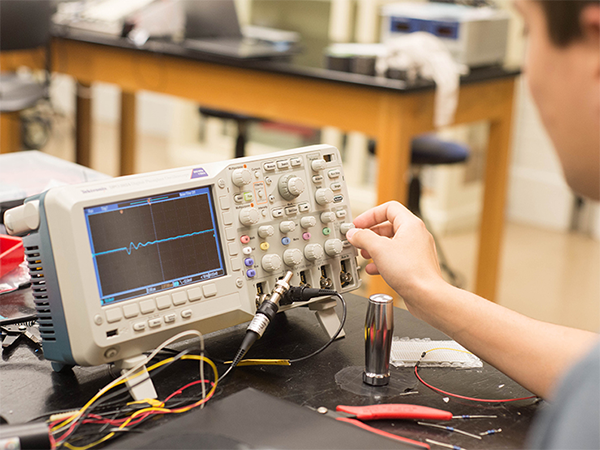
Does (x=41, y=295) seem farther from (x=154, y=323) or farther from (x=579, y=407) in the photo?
(x=579, y=407)

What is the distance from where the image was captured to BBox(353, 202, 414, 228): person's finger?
108 centimetres

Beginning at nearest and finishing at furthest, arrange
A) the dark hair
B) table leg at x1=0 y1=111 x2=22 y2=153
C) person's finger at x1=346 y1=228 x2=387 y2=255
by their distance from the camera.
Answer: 1. the dark hair
2. person's finger at x1=346 y1=228 x2=387 y2=255
3. table leg at x1=0 y1=111 x2=22 y2=153

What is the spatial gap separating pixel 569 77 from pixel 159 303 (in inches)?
23.2

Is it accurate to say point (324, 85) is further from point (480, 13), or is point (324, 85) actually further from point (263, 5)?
point (263, 5)

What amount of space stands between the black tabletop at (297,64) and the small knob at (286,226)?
1.40 m

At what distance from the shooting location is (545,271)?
3521 mm

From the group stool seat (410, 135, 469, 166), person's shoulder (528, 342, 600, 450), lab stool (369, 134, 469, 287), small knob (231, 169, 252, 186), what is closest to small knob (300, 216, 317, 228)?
small knob (231, 169, 252, 186)

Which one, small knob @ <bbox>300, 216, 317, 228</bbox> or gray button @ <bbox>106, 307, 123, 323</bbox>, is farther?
small knob @ <bbox>300, 216, 317, 228</bbox>

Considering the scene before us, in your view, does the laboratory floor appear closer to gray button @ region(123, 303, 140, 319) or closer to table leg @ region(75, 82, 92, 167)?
table leg @ region(75, 82, 92, 167)

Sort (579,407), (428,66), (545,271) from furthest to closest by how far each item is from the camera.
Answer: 1. (545,271)
2. (428,66)
3. (579,407)

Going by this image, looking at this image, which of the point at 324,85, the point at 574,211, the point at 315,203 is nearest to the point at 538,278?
the point at 574,211

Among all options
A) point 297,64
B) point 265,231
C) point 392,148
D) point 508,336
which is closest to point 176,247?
point 265,231

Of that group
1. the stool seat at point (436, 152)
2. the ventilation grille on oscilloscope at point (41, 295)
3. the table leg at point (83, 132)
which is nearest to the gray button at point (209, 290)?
the ventilation grille on oscilloscope at point (41, 295)

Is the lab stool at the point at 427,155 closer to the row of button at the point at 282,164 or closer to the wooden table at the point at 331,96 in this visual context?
the wooden table at the point at 331,96
